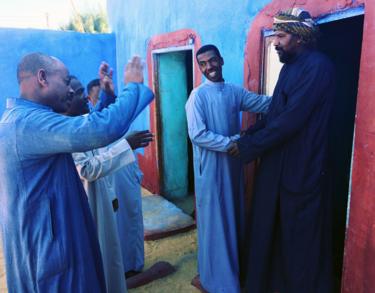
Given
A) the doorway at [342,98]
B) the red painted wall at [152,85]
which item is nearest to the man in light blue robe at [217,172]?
the doorway at [342,98]

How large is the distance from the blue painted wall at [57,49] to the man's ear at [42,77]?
554 centimetres

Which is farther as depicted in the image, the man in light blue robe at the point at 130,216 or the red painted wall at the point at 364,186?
the man in light blue robe at the point at 130,216

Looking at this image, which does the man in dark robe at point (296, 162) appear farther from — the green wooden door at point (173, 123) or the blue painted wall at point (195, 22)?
the green wooden door at point (173, 123)

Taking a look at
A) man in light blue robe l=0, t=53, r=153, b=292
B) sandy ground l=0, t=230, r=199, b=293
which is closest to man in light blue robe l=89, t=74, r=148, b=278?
sandy ground l=0, t=230, r=199, b=293

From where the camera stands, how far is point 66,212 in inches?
69.0

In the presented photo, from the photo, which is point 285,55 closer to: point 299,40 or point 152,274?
point 299,40

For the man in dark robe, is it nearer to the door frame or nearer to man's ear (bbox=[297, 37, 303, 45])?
man's ear (bbox=[297, 37, 303, 45])

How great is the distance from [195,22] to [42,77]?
287 cm

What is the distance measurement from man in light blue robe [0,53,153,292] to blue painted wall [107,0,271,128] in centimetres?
184

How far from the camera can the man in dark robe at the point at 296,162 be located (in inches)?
84.7

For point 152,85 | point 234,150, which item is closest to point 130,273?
point 234,150

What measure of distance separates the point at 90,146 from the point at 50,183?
344 mm

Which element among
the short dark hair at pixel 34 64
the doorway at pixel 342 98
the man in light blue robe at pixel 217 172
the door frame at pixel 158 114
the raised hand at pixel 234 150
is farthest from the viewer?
the door frame at pixel 158 114

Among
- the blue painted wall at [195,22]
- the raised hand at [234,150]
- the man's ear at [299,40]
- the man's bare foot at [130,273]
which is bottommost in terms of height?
the man's bare foot at [130,273]
